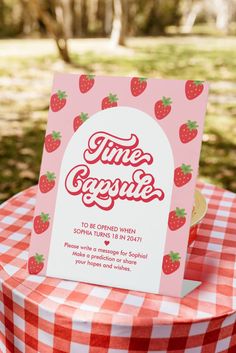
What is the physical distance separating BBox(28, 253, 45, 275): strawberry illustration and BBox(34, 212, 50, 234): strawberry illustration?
65 millimetres

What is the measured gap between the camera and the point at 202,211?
4.31 ft

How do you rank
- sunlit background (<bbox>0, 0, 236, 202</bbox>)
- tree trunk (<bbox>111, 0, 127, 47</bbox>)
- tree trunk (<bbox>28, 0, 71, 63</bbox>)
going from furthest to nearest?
1. tree trunk (<bbox>111, 0, 127, 47</bbox>)
2. tree trunk (<bbox>28, 0, 71, 63</bbox>)
3. sunlit background (<bbox>0, 0, 236, 202</bbox>)

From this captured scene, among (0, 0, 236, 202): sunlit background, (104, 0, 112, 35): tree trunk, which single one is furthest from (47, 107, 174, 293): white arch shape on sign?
(104, 0, 112, 35): tree trunk

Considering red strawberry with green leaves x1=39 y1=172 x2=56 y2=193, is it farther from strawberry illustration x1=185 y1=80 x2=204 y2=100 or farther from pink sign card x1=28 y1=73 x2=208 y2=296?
strawberry illustration x1=185 y1=80 x2=204 y2=100

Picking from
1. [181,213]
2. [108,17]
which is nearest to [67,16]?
[108,17]

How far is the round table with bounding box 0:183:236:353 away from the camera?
3.30 ft

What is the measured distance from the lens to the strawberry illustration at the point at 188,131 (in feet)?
3.52

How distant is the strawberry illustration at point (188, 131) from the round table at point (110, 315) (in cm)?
37

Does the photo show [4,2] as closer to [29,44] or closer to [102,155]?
[29,44]

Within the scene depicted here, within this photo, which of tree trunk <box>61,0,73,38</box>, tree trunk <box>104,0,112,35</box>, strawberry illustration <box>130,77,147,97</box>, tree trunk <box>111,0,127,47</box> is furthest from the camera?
tree trunk <box>104,0,112,35</box>

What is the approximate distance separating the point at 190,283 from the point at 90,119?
50cm

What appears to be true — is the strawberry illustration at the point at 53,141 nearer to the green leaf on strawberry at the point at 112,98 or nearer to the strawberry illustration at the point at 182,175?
the green leaf on strawberry at the point at 112,98

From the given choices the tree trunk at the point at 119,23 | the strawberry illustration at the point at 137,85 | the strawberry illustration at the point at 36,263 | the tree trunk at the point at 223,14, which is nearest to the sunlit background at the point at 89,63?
the tree trunk at the point at 119,23

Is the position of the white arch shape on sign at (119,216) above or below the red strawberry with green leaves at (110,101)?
below
